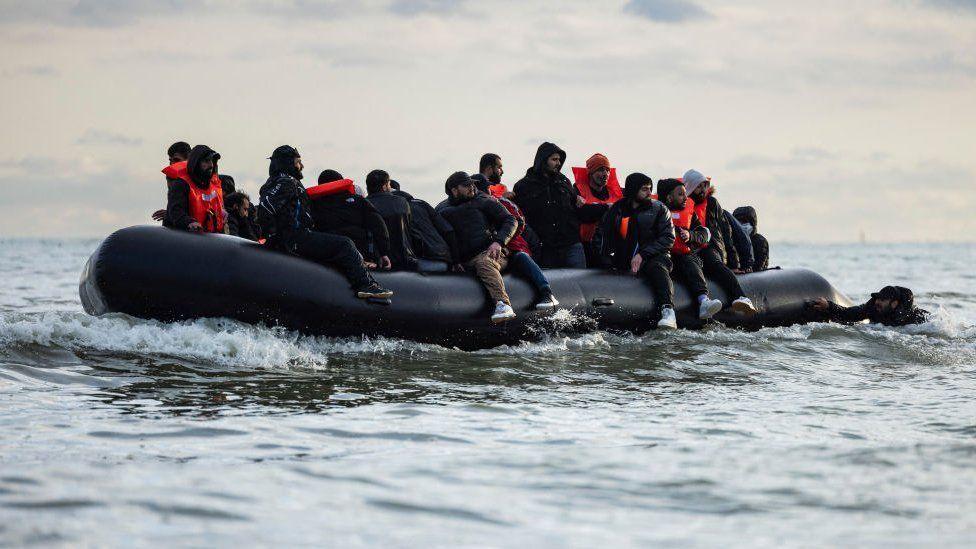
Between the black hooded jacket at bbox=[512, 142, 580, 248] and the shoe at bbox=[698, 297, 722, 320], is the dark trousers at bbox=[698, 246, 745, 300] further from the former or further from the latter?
the black hooded jacket at bbox=[512, 142, 580, 248]

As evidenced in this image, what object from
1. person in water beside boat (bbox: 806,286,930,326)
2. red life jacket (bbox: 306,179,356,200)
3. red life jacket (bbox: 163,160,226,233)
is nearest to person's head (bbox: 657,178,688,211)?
person in water beside boat (bbox: 806,286,930,326)

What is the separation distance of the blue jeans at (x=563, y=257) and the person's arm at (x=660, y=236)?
0.67m

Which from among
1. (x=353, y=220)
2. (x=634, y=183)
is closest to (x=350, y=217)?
(x=353, y=220)

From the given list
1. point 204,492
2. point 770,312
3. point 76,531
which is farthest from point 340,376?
point 770,312

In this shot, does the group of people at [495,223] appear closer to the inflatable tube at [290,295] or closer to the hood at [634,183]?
the hood at [634,183]

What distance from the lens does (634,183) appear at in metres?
11.3

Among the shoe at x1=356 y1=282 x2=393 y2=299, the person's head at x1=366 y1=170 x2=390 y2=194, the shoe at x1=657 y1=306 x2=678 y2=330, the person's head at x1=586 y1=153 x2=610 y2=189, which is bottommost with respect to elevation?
the shoe at x1=657 y1=306 x2=678 y2=330

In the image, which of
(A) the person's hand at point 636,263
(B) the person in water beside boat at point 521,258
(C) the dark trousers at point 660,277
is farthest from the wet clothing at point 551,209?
(C) the dark trousers at point 660,277

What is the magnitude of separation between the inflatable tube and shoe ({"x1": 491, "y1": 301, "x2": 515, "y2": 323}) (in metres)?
0.12

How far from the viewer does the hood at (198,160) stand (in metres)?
9.40

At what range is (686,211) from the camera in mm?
11781

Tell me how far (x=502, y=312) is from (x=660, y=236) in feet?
7.48

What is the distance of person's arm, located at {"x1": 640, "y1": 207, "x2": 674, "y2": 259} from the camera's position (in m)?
11.3

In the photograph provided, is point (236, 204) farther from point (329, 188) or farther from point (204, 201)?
point (329, 188)
